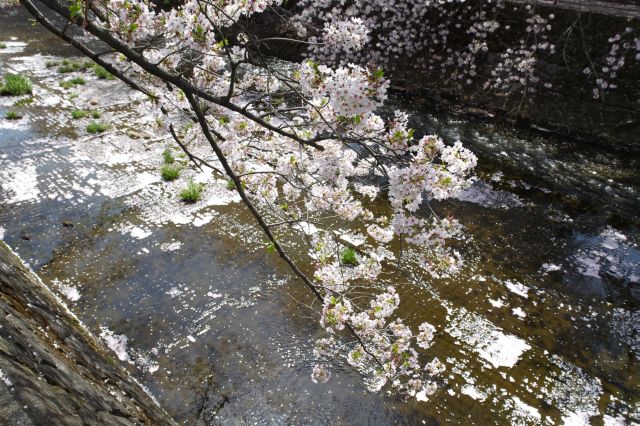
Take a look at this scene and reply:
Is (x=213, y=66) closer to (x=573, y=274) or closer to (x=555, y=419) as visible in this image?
(x=555, y=419)

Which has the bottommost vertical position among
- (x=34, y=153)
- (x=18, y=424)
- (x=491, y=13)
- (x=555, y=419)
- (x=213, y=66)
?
(x=34, y=153)

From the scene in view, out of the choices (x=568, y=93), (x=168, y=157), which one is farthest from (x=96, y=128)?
(x=568, y=93)

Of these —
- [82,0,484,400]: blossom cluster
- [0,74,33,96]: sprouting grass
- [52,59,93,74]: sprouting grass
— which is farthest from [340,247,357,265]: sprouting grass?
[52,59,93,74]: sprouting grass

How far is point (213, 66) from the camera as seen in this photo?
372 centimetres

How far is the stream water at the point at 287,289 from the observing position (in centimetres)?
401

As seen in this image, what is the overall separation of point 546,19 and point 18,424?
41.7 feet

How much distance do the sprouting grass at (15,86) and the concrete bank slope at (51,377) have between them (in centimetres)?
812

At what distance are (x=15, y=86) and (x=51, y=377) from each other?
10.0 meters

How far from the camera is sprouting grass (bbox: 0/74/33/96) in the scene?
935 cm

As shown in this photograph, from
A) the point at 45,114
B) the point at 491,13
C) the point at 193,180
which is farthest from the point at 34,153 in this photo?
the point at 491,13

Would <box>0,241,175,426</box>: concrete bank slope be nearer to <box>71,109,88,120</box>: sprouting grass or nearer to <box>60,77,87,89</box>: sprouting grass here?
<box>71,109,88,120</box>: sprouting grass

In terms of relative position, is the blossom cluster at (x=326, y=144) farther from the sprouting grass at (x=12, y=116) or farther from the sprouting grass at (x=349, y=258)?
the sprouting grass at (x=12, y=116)

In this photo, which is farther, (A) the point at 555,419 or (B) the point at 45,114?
(B) the point at 45,114

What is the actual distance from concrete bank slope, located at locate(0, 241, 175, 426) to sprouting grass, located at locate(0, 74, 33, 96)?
8.12 meters
